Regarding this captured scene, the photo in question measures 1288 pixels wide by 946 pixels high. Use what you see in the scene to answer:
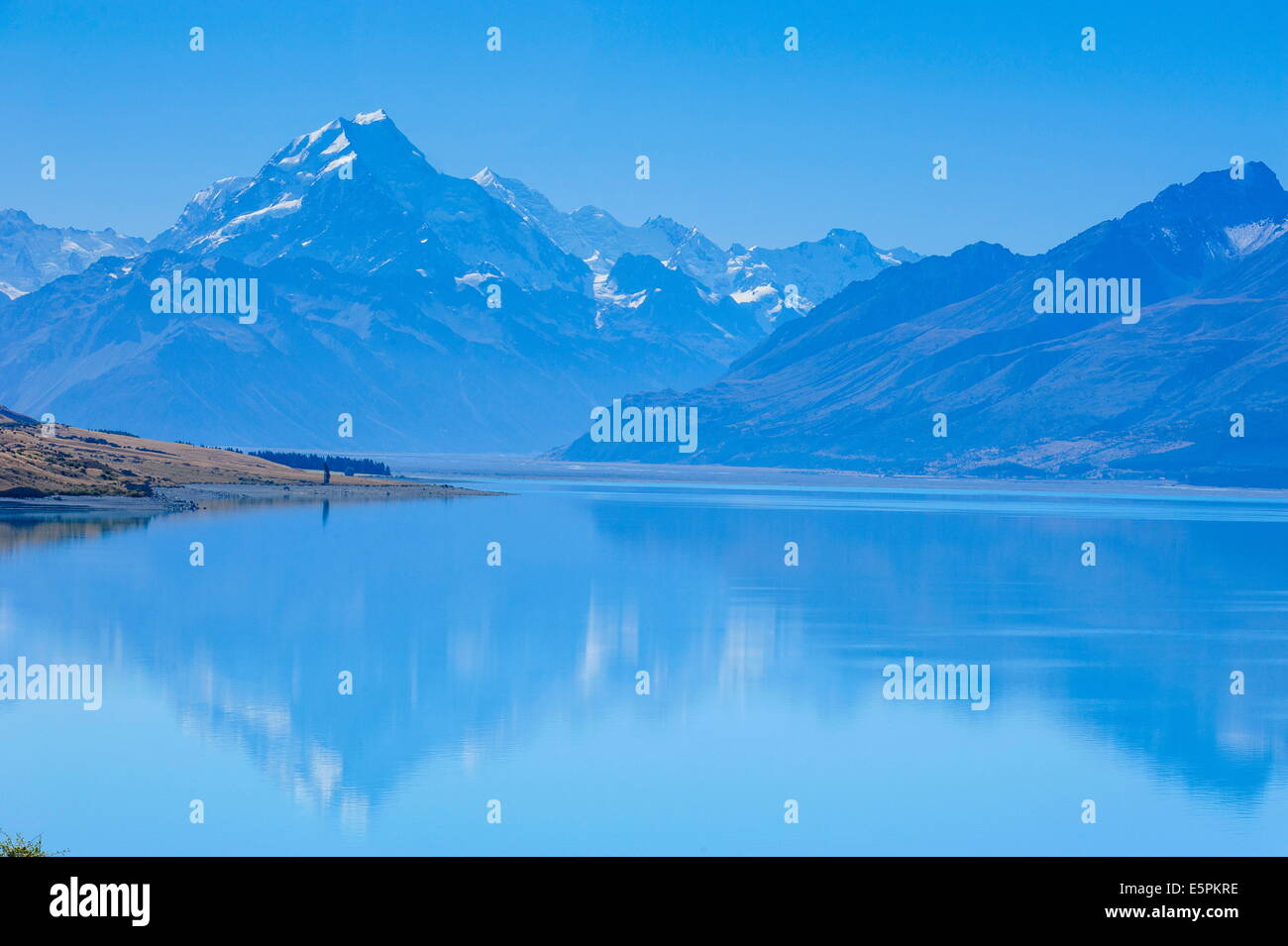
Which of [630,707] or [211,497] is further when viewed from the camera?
[211,497]

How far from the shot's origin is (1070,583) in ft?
307

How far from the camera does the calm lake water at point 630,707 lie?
116 ft

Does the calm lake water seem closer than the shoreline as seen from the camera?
Yes

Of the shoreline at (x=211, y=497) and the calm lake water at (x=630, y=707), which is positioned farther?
the shoreline at (x=211, y=497)

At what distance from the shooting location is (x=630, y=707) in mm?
50031

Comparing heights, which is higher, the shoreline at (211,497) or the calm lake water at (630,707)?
the shoreline at (211,497)

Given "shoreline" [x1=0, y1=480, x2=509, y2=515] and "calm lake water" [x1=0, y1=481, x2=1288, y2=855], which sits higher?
"shoreline" [x1=0, y1=480, x2=509, y2=515]

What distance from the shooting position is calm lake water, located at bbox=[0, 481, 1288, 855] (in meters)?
35.4

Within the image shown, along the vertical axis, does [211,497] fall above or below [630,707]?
above
